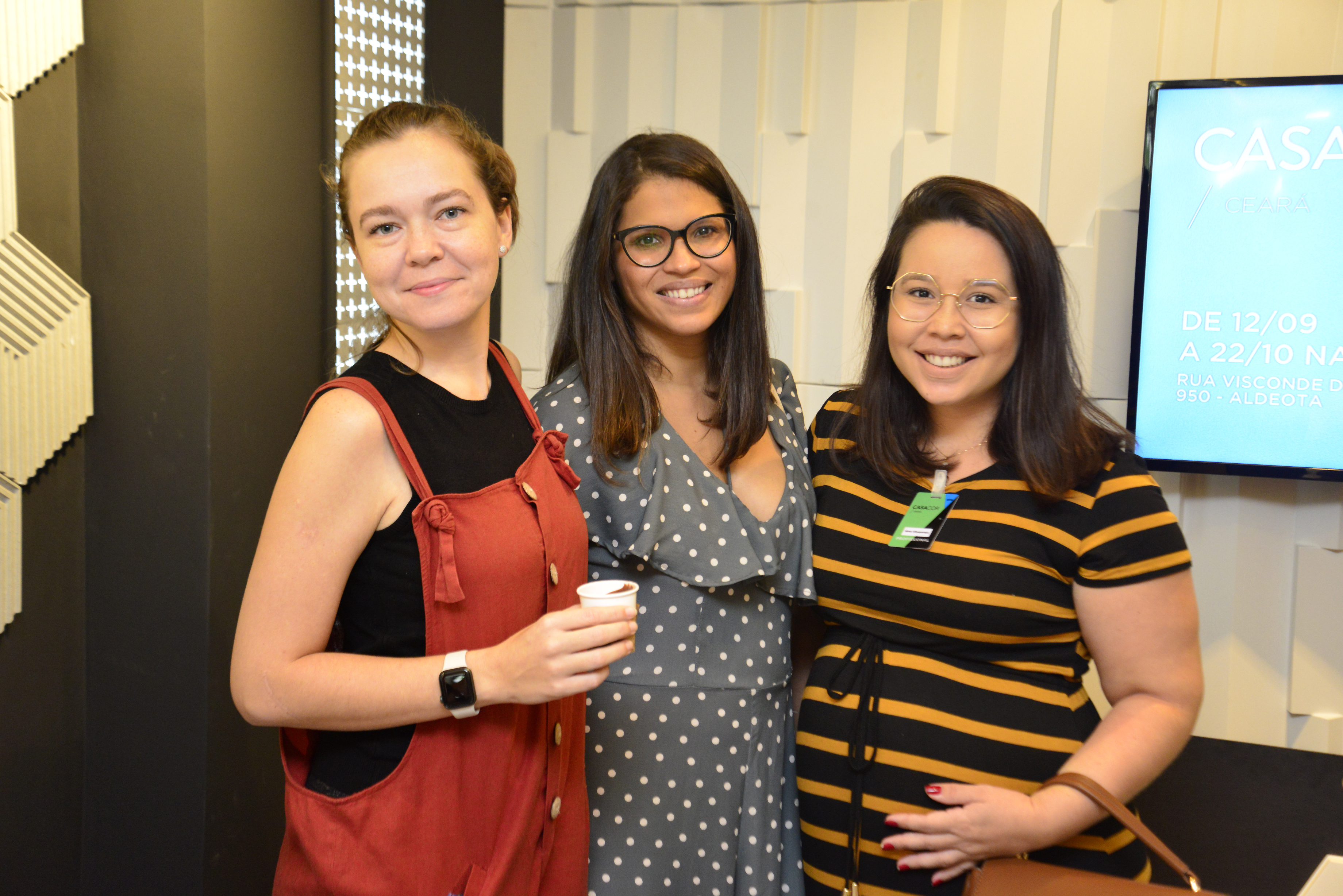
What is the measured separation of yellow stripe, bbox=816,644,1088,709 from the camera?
1.61m

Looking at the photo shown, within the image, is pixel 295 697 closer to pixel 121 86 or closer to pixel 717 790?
pixel 717 790

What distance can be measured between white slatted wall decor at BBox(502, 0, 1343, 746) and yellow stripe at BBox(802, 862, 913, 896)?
7.01ft

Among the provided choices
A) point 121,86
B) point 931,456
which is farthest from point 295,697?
point 121,86

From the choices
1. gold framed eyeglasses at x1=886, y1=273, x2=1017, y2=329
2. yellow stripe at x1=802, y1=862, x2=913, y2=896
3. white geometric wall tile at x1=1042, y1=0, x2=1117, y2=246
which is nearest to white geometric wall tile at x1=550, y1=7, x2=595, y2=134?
white geometric wall tile at x1=1042, y1=0, x2=1117, y2=246

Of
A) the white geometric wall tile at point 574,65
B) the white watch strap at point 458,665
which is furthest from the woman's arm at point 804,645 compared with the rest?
the white geometric wall tile at point 574,65

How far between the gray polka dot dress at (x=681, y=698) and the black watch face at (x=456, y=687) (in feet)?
1.53

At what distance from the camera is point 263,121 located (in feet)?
7.61

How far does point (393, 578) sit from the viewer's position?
4.13ft

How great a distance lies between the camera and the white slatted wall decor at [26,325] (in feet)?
6.35

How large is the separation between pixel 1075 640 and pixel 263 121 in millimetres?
2145

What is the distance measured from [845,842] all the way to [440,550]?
93cm

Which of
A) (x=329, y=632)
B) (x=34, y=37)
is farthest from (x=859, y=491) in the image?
(x=34, y=37)

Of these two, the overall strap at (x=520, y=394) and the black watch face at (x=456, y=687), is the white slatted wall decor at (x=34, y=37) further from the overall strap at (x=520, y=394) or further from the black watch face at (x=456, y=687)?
the black watch face at (x=456, y=687)

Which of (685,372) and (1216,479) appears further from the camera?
(1216,479)
